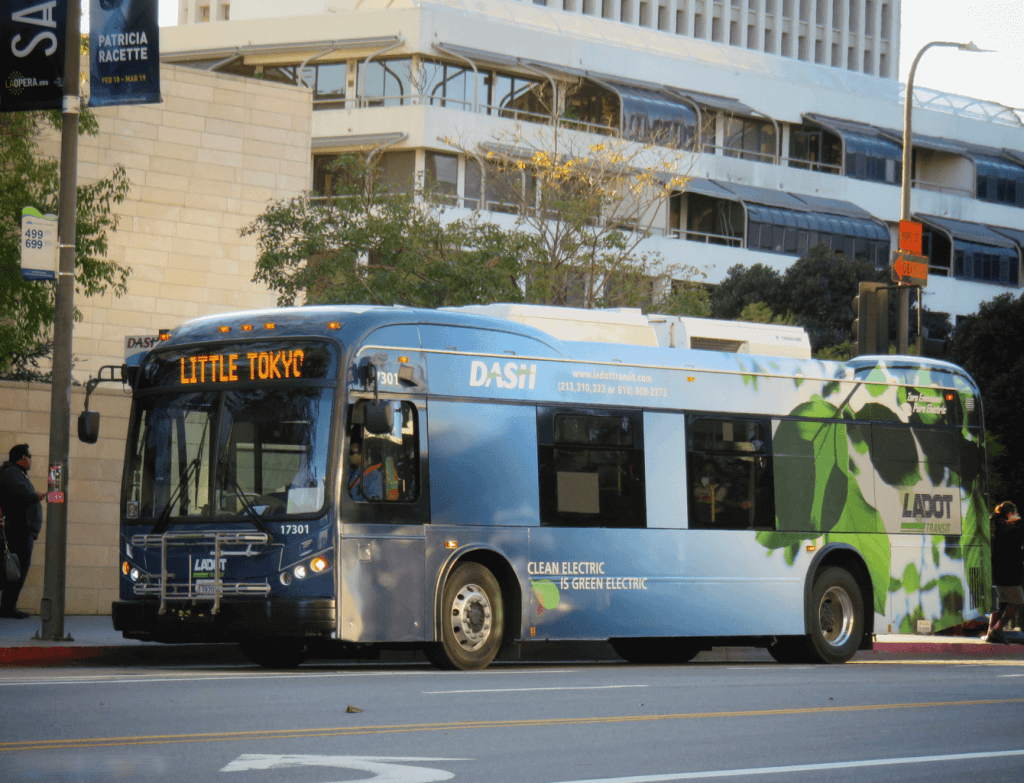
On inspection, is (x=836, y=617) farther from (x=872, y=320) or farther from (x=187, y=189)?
(x=187, y=189)

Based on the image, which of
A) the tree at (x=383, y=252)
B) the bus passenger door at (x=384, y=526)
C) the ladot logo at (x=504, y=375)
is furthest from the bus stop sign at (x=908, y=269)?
the bus passenger door at (x=384, y=526)

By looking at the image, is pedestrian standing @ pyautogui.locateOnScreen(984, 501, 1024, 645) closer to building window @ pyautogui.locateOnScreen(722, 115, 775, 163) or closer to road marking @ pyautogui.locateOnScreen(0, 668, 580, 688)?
road marking @ pyautogui.locateOnScreen(0, 668, 580, 688)

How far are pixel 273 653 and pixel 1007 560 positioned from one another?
11261 millimetres

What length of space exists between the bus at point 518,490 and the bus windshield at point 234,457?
0.07 ft

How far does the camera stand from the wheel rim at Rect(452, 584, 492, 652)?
584 inches

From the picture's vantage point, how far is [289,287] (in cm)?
3017

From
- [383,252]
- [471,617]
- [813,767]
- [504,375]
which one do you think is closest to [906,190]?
[383,252]

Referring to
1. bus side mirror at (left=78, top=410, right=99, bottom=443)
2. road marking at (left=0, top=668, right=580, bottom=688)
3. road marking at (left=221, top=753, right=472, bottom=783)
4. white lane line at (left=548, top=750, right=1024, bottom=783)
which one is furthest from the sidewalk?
road marking at (left=221, top=753, right=472, bottom=783)

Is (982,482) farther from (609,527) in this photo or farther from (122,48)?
(122,48)

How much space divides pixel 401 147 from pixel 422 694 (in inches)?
1840

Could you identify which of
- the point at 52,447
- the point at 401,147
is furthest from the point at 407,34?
the point at 52,447

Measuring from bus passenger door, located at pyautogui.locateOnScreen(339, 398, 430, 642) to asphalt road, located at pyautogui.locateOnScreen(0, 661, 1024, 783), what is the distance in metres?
0.48

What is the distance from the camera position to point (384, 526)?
14.3 meters

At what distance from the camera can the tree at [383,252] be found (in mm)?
27797
